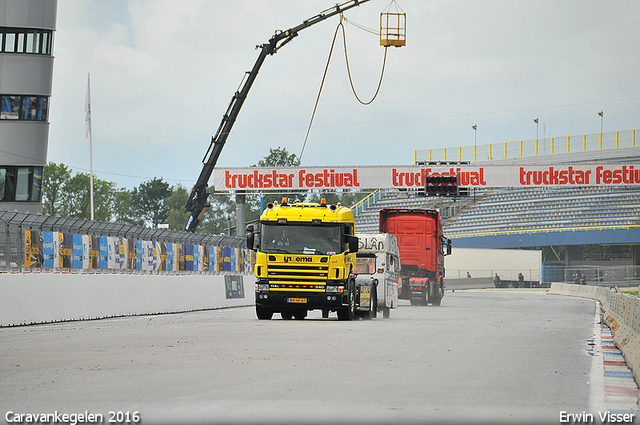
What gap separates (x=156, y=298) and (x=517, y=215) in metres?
56.8

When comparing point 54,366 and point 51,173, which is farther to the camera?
point 51,173

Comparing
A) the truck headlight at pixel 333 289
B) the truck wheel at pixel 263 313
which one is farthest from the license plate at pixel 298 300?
the truck wheel at pixel 263 313

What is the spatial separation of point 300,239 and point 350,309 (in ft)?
7.22

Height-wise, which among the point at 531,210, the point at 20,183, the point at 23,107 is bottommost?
the point at 20,183

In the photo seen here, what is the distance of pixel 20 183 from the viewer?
4700cm

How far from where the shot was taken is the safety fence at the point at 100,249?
2114cm

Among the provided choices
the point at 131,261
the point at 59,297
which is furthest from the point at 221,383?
the point at 131,261

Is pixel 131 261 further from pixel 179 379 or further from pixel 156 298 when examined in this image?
pixel 179 379

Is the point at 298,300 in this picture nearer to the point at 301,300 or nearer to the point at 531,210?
the point at 301,300

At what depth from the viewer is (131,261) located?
2755 cm

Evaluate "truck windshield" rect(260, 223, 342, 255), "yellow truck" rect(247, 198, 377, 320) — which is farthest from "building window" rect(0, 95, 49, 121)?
"truck windshield" rect(260, 223, 342, 255)

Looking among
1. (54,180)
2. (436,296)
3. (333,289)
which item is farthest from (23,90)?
(54,180)

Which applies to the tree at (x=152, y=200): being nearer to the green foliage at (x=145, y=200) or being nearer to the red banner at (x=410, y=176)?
the green foliage at (x=145, y=200)

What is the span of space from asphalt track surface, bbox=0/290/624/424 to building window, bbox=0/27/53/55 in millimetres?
32363
